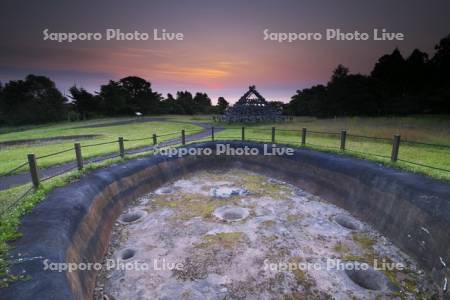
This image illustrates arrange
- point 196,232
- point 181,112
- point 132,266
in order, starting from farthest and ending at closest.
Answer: point 181,112
point 196,232
point 132,266

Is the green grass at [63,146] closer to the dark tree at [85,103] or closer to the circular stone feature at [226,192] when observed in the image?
the circular stone feature at [226,192]

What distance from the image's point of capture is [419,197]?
233 inches

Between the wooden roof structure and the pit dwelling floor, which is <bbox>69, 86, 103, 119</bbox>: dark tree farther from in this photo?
the pit dwelling floor

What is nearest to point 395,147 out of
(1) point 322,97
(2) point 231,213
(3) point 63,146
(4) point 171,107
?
(2) point 231,213

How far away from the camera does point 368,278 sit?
5191mm

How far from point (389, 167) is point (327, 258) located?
4717 millimetres

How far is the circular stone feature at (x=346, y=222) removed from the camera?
23.3 feet

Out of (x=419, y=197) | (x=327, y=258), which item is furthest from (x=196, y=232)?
(x=419, y=197)

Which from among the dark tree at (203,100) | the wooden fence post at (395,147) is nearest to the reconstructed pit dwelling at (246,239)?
the wooden fence post at (395,147)

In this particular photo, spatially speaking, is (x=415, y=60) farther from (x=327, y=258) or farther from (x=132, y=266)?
(x=132, y=266)

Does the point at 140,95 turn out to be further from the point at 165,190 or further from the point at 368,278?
the point at 368,278

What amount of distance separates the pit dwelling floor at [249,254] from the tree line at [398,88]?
37.8m

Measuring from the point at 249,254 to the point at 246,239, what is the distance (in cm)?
64

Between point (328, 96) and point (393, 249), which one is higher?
point (328, 96)
